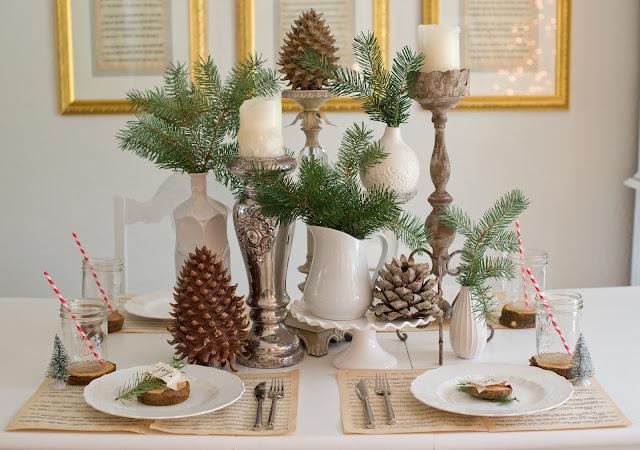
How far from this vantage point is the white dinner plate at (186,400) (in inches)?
40.9

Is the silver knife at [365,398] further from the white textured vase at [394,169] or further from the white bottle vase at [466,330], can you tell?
the white textured vase at [394,169]

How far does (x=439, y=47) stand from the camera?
1.31 metres

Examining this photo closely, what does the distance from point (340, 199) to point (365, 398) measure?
0.31 meters

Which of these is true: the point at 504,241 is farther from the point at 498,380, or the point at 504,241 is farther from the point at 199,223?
the point at 199,223

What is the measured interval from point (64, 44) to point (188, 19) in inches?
16.9

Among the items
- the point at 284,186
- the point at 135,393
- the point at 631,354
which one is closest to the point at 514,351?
the point at 631,354

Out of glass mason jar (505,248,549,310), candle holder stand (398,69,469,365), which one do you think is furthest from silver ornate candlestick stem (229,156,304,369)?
glass mason jar (505,248,549,310)

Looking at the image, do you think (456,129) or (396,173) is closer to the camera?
(396,173)

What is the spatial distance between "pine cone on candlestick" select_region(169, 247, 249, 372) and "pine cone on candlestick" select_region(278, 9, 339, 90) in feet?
1.25

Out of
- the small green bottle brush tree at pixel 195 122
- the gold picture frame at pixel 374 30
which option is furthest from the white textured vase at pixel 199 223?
the gold picture frame at pixel 374 30

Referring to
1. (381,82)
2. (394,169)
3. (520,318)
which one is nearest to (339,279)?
(394,169)

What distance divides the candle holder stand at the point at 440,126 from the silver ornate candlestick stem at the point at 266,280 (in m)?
0.23

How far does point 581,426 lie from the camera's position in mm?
1020

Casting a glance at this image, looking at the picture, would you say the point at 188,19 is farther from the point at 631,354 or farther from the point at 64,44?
the point at 631,354
